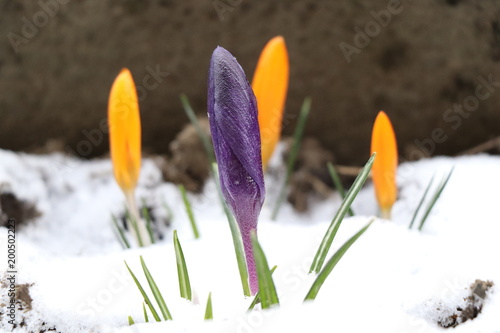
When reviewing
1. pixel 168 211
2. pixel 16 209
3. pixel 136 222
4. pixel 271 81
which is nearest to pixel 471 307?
pixel 271 81

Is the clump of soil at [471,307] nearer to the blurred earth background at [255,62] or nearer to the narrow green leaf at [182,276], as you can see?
the narrow green leaf at [182,276]

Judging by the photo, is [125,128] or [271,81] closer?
[125,128]

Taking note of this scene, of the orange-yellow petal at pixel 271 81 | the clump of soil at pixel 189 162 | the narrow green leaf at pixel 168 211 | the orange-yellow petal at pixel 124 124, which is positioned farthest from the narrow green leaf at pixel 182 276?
the clump of soil at pixel 189 162

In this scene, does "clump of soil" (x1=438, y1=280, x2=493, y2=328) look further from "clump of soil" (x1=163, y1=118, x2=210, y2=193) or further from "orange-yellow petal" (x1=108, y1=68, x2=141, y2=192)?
"clump of soil" (x1=163, y1=118, x2=210, y2=193)

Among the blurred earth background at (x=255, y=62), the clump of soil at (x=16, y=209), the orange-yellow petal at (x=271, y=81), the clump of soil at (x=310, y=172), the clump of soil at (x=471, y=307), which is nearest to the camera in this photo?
the clump of soil at (x=471, y=307)

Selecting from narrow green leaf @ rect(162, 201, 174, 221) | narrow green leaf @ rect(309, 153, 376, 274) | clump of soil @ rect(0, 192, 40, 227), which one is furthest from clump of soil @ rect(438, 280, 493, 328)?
clump of soil @ rect(0, 192, 40, 227)

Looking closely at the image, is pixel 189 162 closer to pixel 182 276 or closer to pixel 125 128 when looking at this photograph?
pixel 125 128
